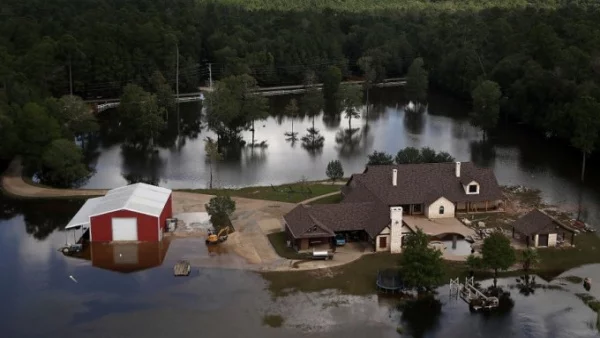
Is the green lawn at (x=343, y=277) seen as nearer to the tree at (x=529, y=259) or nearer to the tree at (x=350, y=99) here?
the tree at (x=529, y=259)

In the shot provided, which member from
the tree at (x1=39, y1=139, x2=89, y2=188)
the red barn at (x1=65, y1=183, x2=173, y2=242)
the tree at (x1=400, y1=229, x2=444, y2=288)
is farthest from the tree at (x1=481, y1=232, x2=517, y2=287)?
the tree at (x1=39, y1=139, x2=89, y2=188)

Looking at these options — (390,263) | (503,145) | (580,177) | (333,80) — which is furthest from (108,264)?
(333,80)

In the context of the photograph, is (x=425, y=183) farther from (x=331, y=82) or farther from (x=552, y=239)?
(x=331, y=82)

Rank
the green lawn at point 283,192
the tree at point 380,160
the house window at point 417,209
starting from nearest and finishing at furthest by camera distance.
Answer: the house window at point 417,209
the green lawn at point 283,192
the tree at point 380,160

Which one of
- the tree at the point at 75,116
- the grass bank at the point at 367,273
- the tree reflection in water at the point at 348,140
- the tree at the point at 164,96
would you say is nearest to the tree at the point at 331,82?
the tree reflection in water at the point at 348,140

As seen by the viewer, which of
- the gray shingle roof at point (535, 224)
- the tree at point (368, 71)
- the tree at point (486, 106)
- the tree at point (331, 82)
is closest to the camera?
the gray shingle roof at point (535, 224)

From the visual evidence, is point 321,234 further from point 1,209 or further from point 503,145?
point 503,145

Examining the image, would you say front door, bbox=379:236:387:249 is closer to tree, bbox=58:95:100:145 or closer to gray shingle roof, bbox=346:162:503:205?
gray shingle roof, bbox=346:162:503:205

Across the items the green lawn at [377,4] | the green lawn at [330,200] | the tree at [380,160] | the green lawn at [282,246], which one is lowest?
the green lawn at [282,246]
